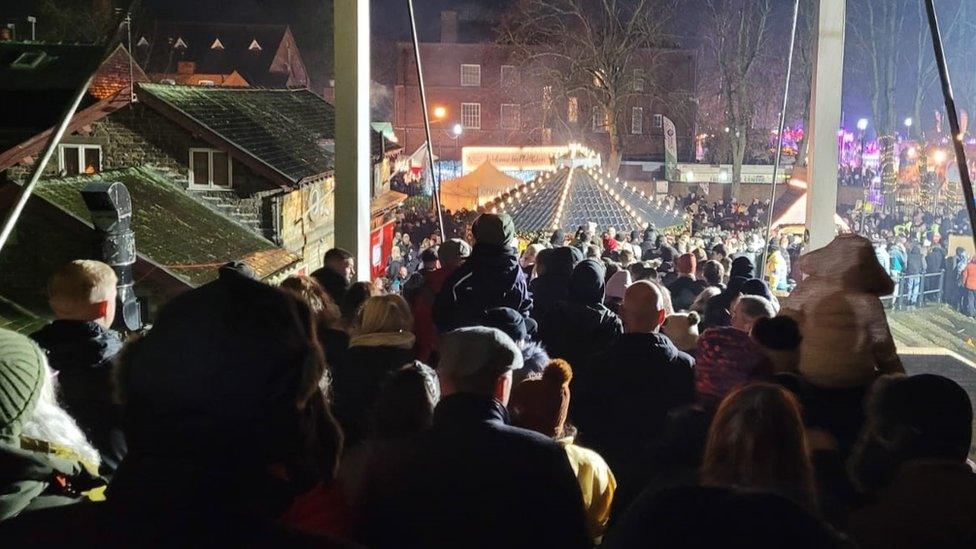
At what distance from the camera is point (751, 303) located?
5.43 metres

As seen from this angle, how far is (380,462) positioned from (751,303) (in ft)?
10.9

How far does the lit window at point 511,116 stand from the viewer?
5809cm

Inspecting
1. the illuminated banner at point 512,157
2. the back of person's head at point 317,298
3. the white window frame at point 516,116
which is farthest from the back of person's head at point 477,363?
the white window frame at point 516,116

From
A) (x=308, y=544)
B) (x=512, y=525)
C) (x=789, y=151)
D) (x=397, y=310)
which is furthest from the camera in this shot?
(x=789, y=151)

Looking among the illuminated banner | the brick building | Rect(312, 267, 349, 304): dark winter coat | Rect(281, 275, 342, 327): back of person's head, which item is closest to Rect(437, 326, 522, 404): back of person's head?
Rect(281, 275, 342, 327): back of person's head

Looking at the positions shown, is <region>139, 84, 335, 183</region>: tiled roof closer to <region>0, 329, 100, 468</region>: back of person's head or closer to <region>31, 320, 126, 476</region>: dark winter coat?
<region>31, 320, 126, 476</region>: dark winter coat

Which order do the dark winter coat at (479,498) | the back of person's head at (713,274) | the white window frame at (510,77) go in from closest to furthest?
the dark winter coat at (479,498) → the back of person's head at (713,274) → the white window frame at (510,77)

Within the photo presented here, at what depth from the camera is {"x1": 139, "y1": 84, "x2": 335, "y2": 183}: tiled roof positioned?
704 inches

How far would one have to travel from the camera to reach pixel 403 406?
3.08m

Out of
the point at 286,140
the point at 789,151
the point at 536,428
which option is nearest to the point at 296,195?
the point at 286,140

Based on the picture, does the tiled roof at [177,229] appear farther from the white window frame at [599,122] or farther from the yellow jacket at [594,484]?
the white window frame at [599,122]

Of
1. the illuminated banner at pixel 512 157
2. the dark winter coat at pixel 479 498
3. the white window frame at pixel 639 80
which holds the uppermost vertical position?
the white window frame at pixel 639 80

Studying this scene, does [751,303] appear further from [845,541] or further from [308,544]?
[308,544]

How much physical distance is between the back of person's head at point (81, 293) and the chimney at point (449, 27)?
190 feet
